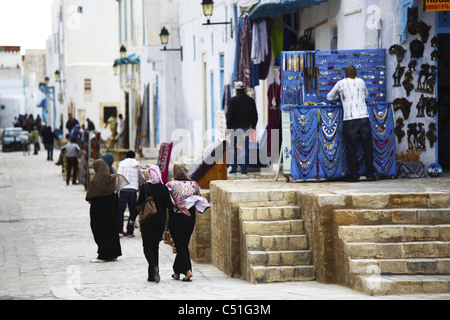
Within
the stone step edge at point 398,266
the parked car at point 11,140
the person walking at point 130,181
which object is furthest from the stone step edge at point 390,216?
the parked car at point 11,140

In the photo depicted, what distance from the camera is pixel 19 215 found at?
72.4 ft

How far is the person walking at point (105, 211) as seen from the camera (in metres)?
14.1

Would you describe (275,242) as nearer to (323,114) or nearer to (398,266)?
(398,266)

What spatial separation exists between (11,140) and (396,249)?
45.3 meters

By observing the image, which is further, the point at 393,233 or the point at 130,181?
the point at 130,181

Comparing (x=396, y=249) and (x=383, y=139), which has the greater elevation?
(x=383, y=139)

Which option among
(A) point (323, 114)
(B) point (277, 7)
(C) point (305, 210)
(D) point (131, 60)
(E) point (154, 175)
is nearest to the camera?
(C) point (305, 210)

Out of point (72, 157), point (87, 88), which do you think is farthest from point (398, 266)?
point (87, 88)

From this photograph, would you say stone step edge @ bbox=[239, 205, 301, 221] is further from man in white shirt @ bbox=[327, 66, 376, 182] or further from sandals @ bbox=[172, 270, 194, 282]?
man in white shirt @ bbox=[327, 66, 376, 182]

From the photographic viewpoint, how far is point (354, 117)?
13.3 meters

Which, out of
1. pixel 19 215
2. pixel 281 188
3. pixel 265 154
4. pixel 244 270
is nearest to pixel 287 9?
pixel 265 154

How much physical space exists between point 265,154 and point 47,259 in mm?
4294

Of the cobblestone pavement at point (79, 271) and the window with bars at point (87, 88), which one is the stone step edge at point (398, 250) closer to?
the cobblestone pavement at point (79, 271)

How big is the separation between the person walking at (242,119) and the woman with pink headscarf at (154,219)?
14.6ft
